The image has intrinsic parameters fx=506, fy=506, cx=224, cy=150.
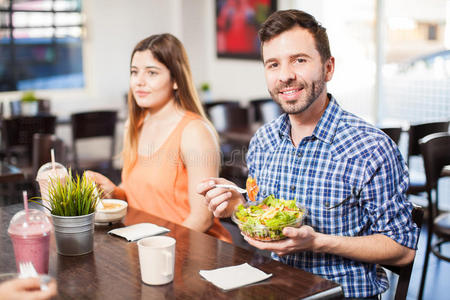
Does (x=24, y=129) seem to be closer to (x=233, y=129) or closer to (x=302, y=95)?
(x=233, y=129)

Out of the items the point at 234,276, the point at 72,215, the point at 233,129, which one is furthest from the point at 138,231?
the point at 233,129

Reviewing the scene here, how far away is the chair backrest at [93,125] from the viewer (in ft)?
15.2

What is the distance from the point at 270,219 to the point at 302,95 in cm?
45

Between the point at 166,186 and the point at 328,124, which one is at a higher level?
the point at 328,124

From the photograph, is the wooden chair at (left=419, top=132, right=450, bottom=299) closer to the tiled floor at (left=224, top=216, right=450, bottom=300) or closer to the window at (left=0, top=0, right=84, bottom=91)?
the tiled floor at (left=224, top=216, right=450, bottom=300)

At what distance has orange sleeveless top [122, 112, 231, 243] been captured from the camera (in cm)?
198

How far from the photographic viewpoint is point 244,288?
1141 mm

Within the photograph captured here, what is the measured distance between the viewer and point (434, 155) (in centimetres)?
263

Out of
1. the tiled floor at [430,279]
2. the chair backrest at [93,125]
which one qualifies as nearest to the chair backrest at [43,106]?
the chair backrest at [93,125]

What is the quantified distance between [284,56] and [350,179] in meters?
0.41

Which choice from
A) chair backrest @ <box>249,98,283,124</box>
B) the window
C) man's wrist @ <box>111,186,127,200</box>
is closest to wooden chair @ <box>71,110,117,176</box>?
chair backrest @ <box>249,98,283,124</box>

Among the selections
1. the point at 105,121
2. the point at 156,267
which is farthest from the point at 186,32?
the point at 156,267

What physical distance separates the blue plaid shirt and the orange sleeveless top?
1.70ft

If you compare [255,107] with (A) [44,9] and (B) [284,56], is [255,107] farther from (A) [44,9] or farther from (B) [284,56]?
(B) [284,56]
